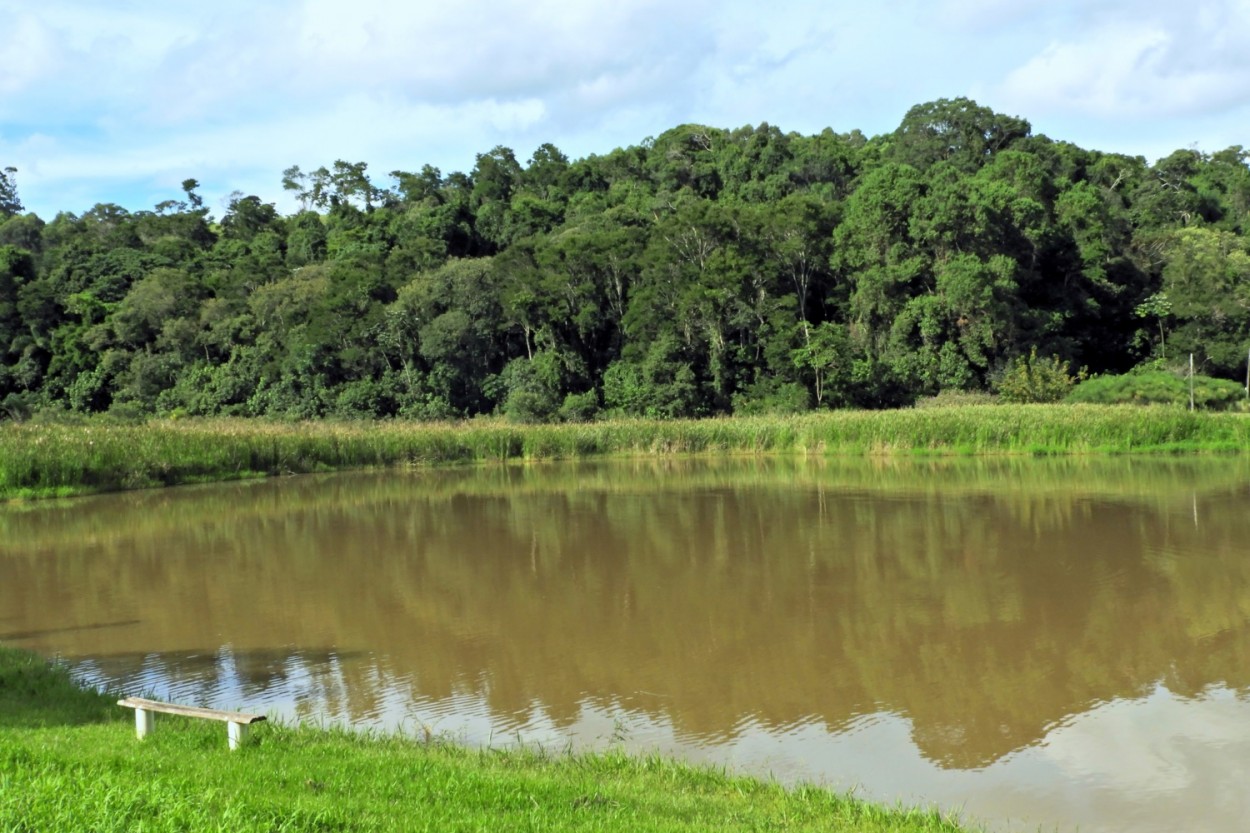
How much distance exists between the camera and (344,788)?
491 centimetres

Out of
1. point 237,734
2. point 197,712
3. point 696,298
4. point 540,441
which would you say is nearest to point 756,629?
point 237,734

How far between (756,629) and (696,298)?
33.0 metres

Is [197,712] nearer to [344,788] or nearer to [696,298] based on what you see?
[344,788]

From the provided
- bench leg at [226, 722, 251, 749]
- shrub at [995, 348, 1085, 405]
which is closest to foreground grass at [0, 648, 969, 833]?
bench leg at [226, 722, 251, 749]

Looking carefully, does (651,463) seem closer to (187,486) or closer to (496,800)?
(187,486)

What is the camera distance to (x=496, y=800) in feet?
15.8

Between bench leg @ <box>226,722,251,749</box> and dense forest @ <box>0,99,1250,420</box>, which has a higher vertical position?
dense forest @ <box>0,99,1250,420</box>

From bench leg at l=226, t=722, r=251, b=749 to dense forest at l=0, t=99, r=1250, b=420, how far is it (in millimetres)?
33953

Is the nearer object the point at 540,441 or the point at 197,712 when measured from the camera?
the point at 197,712

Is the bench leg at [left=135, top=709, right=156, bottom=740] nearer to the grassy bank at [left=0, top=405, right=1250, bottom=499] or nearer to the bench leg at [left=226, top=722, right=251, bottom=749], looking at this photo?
the bench leg at [left=226, top=722, right=251, bottom=749]

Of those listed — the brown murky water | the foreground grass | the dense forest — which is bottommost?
the brown murky water

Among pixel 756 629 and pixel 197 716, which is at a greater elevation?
pixel 197 716

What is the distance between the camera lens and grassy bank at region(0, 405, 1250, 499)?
77.8 ft

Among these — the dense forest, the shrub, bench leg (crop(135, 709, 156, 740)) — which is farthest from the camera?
the dense forest
